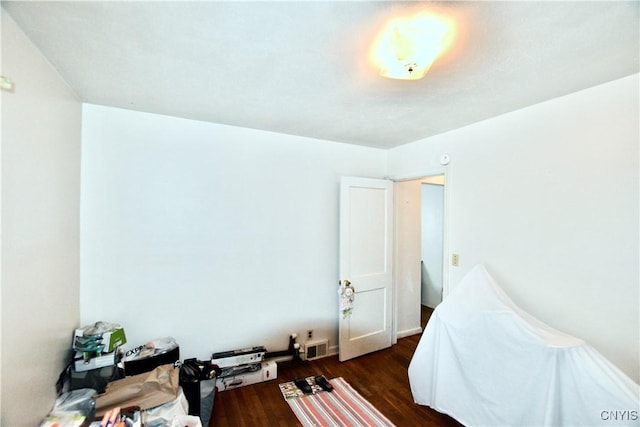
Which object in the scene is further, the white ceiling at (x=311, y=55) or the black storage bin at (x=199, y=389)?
the black storage bin at (x=199, y=389)

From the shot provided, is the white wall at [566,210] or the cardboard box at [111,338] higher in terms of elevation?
the white wall at [566,210]

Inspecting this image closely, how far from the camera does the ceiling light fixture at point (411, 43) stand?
1104mm

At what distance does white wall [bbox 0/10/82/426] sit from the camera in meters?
1.14

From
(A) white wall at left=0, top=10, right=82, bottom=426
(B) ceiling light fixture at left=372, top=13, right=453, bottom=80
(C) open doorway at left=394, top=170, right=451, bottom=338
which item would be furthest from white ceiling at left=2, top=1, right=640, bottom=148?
(C) open doorway at left=394, top=170, right=451, bottom=338

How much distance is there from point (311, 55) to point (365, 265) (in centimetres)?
220

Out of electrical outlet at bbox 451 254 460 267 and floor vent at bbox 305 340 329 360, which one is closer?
electrical outlet at bbox 451 254 460 267

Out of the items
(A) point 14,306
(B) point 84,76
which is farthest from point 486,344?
(B) point 84,76

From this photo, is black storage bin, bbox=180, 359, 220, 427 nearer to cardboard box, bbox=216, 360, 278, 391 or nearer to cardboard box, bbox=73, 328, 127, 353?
cardboard box, bbox=216, 360, 278, 391

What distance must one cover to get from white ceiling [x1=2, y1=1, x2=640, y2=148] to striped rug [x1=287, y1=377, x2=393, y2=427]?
2326 mm

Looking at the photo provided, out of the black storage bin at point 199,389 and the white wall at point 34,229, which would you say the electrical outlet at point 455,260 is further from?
the white wall at point 34,229

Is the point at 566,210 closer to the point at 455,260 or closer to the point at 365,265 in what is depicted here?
the point at 455,260

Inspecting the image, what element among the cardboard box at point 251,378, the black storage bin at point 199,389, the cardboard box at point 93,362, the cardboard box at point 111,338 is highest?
the cardboard box at point 111,338

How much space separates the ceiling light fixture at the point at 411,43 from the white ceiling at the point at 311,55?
0.05 m

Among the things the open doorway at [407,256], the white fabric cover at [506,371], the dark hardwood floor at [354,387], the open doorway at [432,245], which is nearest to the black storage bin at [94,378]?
the dark hardwood floor at [354,387]
